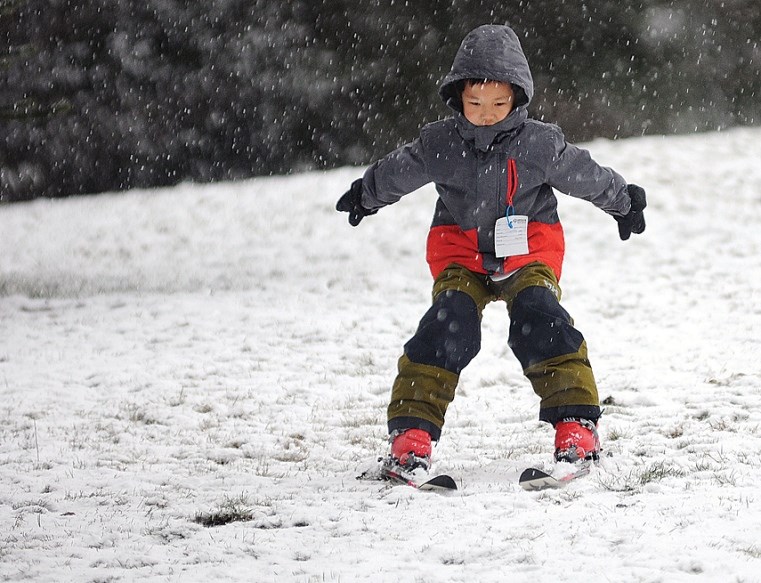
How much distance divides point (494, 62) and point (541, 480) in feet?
5.37

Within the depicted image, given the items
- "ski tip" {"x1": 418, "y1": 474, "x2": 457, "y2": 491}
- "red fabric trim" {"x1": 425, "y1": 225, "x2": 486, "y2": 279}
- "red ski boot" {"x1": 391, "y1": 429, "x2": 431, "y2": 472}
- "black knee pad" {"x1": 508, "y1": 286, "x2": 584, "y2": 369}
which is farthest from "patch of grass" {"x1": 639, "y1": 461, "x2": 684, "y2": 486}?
"red fabric trim" {"x1": 425, "y1": 225, "x2": 486, "y2": 279}

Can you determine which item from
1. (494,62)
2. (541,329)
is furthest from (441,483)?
(494,62)

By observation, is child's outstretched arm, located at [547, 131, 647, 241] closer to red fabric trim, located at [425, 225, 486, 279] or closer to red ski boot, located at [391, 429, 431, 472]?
red fabric trim, located at [425, 225, 486, 279]

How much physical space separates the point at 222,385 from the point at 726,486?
3.22m

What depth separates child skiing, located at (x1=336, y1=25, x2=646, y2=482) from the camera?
373 centimetres

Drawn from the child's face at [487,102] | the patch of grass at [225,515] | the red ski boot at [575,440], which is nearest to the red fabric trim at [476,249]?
the child's face at [487,102]

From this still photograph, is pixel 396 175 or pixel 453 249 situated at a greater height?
pixel 396 175

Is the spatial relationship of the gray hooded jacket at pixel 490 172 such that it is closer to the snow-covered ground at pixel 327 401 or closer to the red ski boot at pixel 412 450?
the red ski boot at pixel 412 450

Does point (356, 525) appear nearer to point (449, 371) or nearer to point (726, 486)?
point (449, 371)

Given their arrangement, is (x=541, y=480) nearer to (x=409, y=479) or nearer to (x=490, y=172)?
(x=409, y=479)

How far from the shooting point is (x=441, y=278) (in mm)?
4027

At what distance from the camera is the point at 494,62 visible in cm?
371

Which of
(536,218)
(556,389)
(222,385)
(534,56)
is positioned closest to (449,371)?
(556,389)

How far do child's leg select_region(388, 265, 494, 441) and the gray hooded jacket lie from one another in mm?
243
